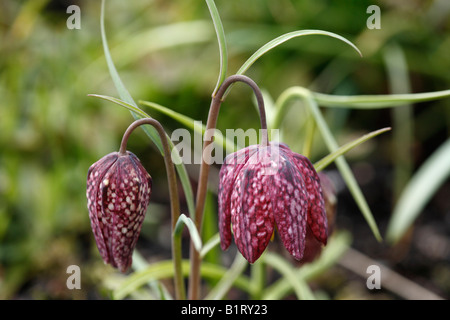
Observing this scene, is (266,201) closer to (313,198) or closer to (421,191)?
(313,198)

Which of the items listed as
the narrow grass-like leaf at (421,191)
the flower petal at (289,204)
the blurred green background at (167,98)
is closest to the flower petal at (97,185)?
the flower petal at (289,204)

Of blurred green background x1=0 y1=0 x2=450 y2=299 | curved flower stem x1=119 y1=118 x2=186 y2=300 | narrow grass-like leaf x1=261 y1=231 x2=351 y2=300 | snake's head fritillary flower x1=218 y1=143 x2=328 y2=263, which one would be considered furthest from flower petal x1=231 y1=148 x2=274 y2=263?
blurred green background x1=0 y1=0 x2=450 y2=299

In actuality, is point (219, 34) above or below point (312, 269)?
above

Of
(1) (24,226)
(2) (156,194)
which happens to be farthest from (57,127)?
(2) (156,194)

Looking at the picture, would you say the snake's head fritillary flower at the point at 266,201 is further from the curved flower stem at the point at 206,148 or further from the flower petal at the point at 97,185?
the flower petal at the point at 97,185

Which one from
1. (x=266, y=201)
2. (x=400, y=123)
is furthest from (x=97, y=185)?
(x=400, y=123)

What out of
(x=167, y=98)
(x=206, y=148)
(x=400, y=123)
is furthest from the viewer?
(x=167, y=98)
